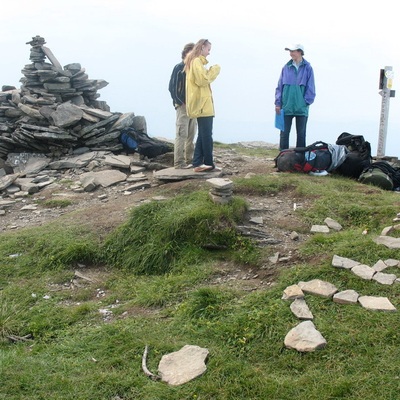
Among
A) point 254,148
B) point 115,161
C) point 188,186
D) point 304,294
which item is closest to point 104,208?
point 188,186

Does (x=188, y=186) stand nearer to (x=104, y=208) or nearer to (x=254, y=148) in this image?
(x=104, y=208)

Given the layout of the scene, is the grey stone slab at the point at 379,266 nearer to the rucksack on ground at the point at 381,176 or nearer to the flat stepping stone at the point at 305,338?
the flat stepping stone at the point at 305,338

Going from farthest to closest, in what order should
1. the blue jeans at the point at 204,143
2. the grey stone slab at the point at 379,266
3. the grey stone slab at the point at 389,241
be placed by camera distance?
the blue jeans at the point at 204,143 < the grey stone slab at the point at 389,241 < the grey stone slab at the point at 379,266

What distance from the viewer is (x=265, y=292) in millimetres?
5234

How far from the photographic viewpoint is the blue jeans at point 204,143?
30.2 feet

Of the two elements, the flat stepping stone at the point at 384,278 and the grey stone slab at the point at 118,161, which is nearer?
the flat stepping stone at the point at 384,278

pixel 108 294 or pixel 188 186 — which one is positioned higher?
pixel 188 186

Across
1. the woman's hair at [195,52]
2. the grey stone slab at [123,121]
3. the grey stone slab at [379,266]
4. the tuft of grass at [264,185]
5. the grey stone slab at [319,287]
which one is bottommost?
the grey stone slab at [319,287]

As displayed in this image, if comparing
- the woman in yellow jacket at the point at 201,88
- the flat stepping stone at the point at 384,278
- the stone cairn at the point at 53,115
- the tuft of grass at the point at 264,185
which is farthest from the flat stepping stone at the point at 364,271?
the stone cairn at the point at 53,115

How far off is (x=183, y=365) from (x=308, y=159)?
245 inches

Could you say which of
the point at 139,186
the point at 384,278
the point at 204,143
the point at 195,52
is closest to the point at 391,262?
the point at 384,278

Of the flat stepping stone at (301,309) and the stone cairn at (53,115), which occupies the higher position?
the stone cairn at (53,115)

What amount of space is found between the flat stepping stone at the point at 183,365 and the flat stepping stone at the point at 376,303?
1550 millimetres

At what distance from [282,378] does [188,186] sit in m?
5.07
